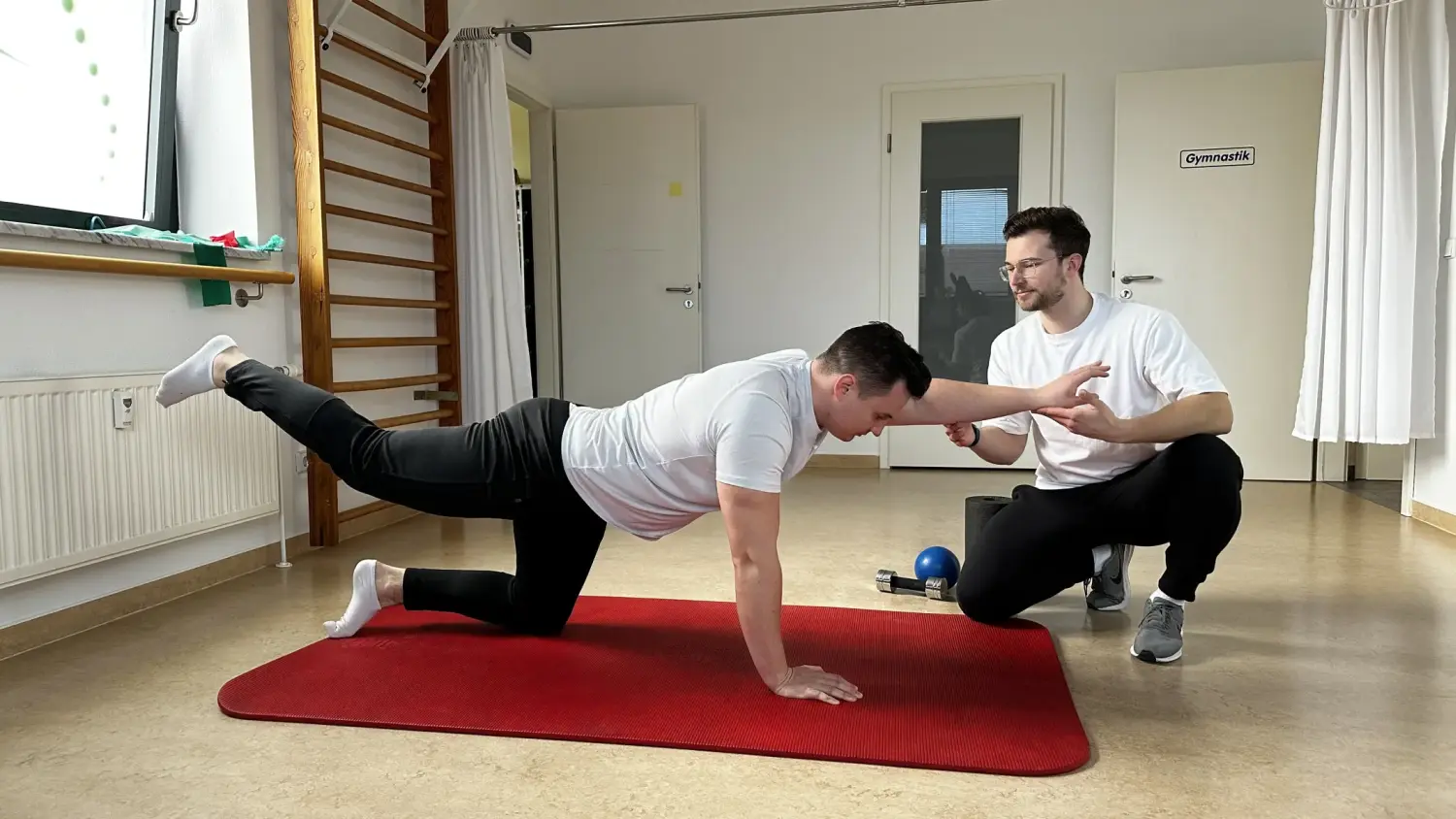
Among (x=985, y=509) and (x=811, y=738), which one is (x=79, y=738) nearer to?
(x=811, y=738)

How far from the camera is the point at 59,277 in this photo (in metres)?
2.41

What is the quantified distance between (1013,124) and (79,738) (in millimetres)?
4631

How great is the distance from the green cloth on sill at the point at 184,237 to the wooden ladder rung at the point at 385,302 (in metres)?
0.25

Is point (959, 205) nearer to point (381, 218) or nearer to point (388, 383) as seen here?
point (381, 218)

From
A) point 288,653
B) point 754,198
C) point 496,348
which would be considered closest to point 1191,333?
point 754,198

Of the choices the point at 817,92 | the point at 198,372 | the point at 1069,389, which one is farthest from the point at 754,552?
the point at 817,92

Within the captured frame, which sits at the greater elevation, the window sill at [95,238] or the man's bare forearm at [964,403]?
the window sill at [95,238]

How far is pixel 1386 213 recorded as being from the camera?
368 centimetres

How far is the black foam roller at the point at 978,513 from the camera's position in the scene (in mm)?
2596

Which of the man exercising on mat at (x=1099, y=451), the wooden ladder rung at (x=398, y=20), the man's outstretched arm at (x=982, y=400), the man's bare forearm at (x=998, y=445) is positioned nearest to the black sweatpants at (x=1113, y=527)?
the man exercising on mat at (x=1099, y=451)

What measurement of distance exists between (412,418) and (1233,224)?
3809mm

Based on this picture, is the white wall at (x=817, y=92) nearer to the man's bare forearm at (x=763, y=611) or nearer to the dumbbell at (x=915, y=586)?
the dumbbell at (x=915, y=586)

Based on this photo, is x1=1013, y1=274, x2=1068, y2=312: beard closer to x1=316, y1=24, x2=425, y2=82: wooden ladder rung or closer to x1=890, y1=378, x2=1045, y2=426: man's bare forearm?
x1=890, y1=378, x2=1045, y2=426: man's bare forearm

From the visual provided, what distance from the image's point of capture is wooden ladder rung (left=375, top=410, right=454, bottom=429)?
368cm
